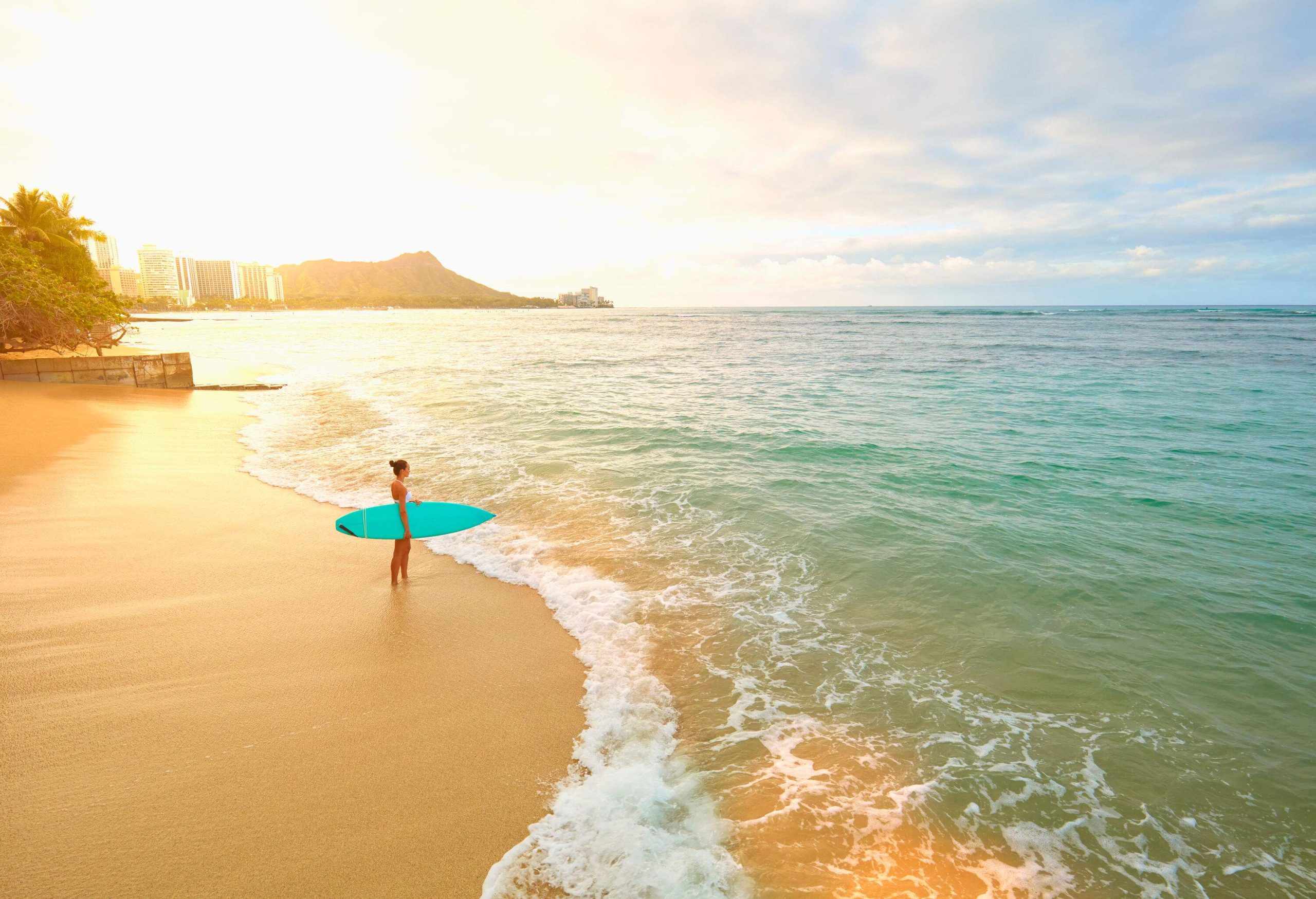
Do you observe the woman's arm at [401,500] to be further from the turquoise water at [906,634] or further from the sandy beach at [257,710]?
the turquoise water at [906,634]

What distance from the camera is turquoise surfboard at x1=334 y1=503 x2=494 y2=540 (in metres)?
7.64

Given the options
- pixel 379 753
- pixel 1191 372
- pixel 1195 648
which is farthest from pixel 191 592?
pixel 1191 372

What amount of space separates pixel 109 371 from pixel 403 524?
2351 centimetres

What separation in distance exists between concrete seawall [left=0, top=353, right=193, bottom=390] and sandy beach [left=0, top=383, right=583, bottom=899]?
1675 cm

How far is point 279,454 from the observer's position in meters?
14.0

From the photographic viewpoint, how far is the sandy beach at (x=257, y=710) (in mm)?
3609

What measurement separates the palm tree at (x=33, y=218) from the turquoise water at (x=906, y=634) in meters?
39.4

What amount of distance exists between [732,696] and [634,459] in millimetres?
8915

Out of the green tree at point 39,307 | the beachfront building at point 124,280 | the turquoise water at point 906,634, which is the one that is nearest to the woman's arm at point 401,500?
the turquoise water at point 906,634

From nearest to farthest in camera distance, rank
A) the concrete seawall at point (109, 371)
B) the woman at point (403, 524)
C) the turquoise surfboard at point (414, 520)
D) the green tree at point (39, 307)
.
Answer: the woman at point (403, 524)
the turquoise surfboard at point (414, 520)
the concrete seawall at point (109, 371)
the green tree at point (39, 307)

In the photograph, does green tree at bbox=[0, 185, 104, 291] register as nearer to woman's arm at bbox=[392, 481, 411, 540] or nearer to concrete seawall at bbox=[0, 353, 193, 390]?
concrete seawall at bbox=[0, 353, 193, 390]

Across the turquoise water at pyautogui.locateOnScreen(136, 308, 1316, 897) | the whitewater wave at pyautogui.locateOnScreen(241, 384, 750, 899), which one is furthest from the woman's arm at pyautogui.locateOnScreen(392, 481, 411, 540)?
the whitewater wave at pyautogui.locateOnScreen(241, 384, 750, 899)

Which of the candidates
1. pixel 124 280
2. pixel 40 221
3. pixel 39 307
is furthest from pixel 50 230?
pixel 124 280

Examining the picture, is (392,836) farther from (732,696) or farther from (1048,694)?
(1048,694)
